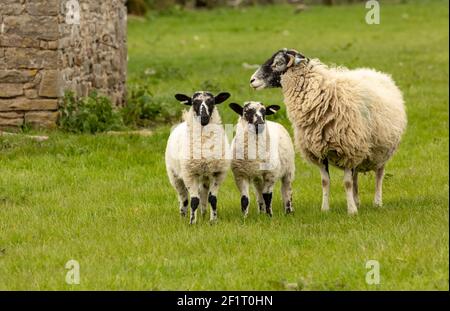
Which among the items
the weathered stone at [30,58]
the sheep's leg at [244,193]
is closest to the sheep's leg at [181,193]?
the sheep's leg at [244,193]

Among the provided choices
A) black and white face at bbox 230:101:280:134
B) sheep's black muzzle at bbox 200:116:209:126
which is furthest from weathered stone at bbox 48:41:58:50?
sheep's black muzzle at bbox 200:116:209:126

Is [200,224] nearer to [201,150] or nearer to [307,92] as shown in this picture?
[201,150]

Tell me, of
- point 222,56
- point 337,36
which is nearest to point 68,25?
point 222,56

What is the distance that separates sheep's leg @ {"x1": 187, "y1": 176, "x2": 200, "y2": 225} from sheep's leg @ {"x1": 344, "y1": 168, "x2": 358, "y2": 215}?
5.82 feet

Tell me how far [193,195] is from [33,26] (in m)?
6.08

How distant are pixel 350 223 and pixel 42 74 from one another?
277 inches

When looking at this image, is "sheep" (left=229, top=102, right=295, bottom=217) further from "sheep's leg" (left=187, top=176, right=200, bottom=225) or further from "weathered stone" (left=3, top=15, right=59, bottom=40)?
"weathered stone" (left=3, top=15, right=59, bottom=40)

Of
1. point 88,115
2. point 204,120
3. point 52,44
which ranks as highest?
point 52,44

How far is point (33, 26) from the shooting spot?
16562 millimetres

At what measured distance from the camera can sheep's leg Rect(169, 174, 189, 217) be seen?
12234 mm

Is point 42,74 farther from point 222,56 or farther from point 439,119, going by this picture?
point 222,56

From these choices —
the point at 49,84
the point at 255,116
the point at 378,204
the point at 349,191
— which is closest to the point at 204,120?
the point at 255,116

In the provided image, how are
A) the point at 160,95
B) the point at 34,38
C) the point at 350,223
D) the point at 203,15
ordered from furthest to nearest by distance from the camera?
the point at 203,15, the point at 160,95, the point at 34,38, the point at 350,223

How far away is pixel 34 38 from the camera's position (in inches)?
653
